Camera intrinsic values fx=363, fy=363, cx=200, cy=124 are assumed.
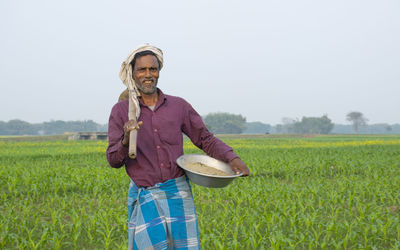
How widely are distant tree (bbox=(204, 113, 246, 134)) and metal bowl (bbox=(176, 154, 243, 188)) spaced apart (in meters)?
85.5

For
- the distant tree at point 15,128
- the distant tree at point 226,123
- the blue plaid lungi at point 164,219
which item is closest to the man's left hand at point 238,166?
the blue plaid lungi at point 164,219

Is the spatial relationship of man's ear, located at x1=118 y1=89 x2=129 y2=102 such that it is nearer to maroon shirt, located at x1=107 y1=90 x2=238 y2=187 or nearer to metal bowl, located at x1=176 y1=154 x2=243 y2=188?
maroon shirt, located at x1=107 y1=90 x2=238 y2=187

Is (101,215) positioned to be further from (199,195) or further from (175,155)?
(175,155)

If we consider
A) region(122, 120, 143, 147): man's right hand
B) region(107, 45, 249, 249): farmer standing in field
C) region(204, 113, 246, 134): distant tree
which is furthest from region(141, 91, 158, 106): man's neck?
region(204, 113, 246, 134): distant tree

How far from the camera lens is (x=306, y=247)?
4461mm

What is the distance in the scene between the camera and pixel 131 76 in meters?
2.24

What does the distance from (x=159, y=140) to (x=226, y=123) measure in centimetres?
8805

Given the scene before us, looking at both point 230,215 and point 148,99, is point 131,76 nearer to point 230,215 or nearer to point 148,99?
point 148,99

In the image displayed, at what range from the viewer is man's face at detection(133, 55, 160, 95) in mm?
2182

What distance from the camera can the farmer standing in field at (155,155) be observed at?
2.01 m

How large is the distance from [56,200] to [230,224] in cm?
348

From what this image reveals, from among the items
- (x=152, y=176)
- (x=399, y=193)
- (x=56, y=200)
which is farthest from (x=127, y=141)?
(x=399, y=193)

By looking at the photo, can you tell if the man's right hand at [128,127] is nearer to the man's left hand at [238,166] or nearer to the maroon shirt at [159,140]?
the maroon shirt at [159,140]

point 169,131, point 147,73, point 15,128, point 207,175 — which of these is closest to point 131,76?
point 147,73
